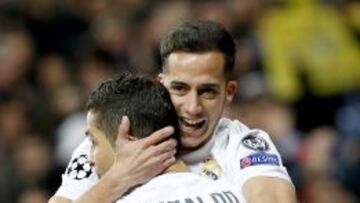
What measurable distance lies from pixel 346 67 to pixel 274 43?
2.30ft

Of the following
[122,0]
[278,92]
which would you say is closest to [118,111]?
[278,92]

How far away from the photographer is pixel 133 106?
5000mm

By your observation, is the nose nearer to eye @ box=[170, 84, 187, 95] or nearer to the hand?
eye @ box=[170, 84, 187, 95]

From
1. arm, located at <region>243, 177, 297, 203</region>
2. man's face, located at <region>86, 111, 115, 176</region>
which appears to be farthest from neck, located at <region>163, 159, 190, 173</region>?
arm, located at <region>243, 177, 297, 203</region>

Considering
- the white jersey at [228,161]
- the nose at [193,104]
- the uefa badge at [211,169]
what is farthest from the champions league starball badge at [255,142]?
the nose at [193,104]

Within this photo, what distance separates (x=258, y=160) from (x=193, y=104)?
363 mm

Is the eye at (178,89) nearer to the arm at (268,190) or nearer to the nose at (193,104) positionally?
the nose at (193,104)

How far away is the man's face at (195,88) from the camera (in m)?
5.56

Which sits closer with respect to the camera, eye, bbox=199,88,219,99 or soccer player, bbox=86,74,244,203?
soccer player, bbox=86,74,244,203

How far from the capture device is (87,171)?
570 cm

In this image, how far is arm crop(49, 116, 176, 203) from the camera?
16.5 feet

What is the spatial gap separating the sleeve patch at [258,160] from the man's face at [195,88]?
22cm

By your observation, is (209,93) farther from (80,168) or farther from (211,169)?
(80,168)

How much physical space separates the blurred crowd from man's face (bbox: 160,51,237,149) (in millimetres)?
4569
